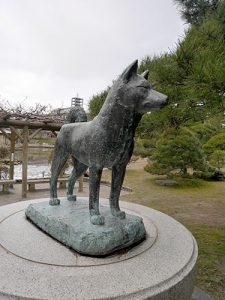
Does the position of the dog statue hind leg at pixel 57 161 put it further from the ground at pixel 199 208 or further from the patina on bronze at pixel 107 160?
the ground at pixel 199 208

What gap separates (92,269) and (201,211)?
3993 mm

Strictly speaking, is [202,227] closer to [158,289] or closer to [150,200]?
[150,200]

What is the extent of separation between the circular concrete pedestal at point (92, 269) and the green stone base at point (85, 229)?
4 cm

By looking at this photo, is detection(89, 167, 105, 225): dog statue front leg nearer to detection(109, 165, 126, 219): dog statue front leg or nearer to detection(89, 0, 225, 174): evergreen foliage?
detection(109, 165, 126, 219): dog statue front leg

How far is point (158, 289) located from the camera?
1191 millimetres

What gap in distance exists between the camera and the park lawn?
7.99 ft

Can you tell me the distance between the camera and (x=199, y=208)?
201 inches

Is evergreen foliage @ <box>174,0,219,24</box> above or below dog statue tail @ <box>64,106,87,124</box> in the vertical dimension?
above

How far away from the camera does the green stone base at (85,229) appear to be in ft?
4.64

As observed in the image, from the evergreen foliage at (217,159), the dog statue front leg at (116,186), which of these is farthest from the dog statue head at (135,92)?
the evergreen foliage at (217,159)

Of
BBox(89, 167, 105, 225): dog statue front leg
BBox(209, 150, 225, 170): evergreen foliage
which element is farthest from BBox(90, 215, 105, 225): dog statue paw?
BBox(209, 150, 225, 170): evergreen foliage

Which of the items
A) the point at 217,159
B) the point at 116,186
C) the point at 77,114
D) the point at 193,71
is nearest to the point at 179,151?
the point at 217,159

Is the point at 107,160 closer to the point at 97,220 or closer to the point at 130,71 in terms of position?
the point at 97,220

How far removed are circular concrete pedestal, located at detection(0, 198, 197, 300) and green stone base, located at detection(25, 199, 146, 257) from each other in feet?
0.15
